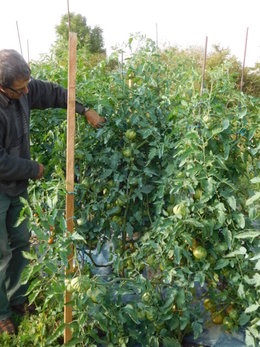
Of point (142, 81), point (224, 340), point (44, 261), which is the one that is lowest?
point (224, 340)

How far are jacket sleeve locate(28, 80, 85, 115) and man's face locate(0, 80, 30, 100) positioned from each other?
18cm

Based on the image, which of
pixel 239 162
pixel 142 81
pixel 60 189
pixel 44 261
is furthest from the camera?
pixel 142 81

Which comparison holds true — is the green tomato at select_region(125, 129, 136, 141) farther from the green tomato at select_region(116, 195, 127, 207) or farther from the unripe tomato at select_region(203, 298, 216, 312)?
the unripe tomato at select_region(203, 298, 216, 312)

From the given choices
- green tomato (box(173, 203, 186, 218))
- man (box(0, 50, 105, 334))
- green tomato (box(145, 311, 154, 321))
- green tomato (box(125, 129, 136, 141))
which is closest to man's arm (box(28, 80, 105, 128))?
man (box(0, 50, 105, 334))

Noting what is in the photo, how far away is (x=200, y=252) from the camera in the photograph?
1629mm

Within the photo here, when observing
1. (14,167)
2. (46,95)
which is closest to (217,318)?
(14,167)

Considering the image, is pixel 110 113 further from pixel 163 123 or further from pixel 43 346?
pixel 43 346

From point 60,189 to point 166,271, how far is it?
23.4 inches

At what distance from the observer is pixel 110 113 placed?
1.91 meters

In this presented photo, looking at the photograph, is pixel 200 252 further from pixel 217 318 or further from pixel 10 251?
pixel 10 251

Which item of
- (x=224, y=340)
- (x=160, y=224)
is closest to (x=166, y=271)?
(x=160, y=224)

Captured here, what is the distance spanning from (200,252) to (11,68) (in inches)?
47.2

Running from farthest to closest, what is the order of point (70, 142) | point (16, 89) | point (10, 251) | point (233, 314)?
point (10, 251)
point (16, 89)
point (233, 314)
point (70, 142)

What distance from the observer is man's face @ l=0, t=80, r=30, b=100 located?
1.82 metres
